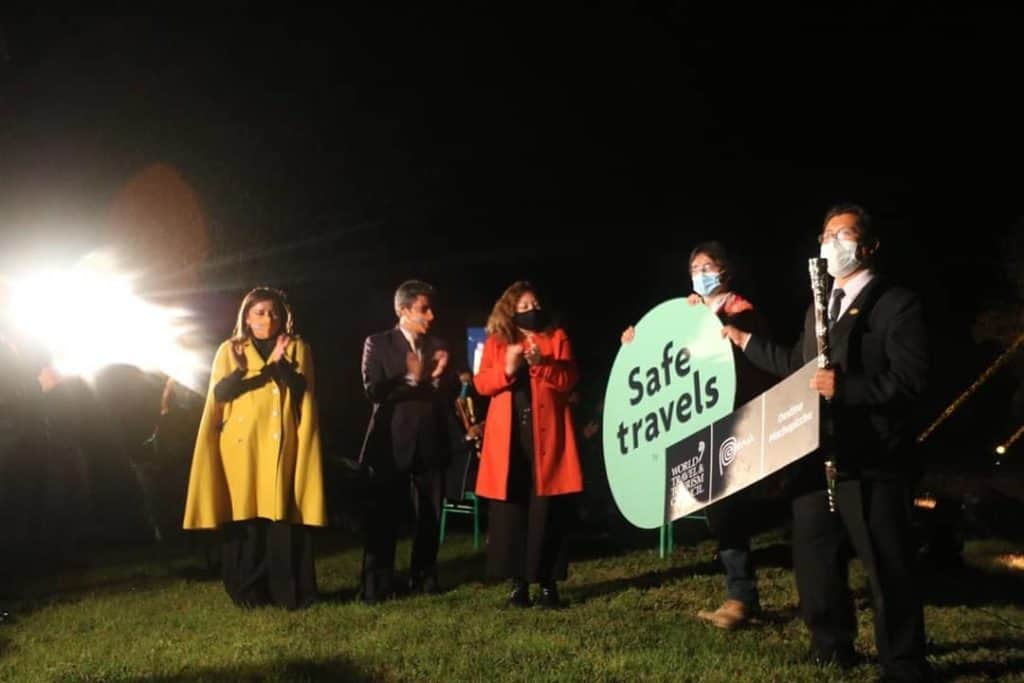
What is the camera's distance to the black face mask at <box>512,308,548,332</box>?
6293 millimetres

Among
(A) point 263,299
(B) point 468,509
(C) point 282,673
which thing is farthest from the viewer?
(B) point 468,509

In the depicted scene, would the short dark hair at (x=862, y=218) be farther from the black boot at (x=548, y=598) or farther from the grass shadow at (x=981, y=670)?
the black boot at (x=548, y=598)

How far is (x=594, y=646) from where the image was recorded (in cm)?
532

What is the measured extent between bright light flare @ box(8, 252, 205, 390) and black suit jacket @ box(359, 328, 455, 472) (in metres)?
4.47

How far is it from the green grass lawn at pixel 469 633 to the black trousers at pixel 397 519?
26 cm

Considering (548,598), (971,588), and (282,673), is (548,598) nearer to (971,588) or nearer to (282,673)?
(282,673)

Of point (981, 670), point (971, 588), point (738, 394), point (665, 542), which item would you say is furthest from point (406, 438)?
point (971, 588)

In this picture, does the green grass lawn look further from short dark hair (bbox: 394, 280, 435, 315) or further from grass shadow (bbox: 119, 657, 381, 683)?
short dark hair (bbox: 394, 280, 435, 315)

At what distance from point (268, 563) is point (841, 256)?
3.82 metres

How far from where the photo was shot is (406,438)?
6.82 m

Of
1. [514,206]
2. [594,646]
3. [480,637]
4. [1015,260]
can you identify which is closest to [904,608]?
[594,646]

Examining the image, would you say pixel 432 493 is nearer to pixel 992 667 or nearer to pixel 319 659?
pixel 319 659

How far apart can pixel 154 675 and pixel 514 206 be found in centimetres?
1778

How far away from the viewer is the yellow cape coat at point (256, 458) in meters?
6.37
